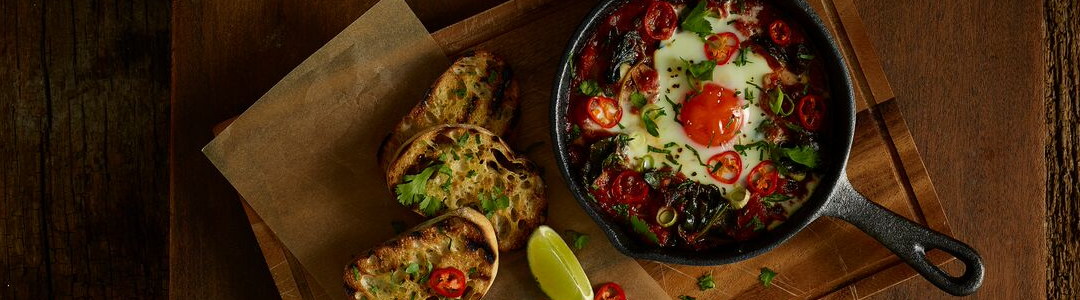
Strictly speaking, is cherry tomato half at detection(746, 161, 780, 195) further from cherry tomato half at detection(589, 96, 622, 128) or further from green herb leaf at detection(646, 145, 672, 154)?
cherry tomato half at detection(589, 96, 622, 128)

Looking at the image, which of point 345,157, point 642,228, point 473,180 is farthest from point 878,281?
point 345,157

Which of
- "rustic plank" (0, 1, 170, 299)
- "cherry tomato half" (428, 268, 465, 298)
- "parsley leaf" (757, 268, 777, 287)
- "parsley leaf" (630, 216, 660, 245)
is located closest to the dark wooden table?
"parsley leaf" (757, 268, 777, 287)

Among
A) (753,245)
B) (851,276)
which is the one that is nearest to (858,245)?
(851,276)

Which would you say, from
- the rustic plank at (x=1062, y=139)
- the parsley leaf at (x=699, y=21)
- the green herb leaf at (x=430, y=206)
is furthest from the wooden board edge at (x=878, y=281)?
the green herb leaf at (x=430, y=206)

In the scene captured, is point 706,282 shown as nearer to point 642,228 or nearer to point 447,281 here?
point 642,228

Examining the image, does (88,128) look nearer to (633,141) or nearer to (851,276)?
(633,141)

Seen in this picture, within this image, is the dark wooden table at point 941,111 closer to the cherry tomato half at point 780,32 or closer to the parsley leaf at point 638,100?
the cherry tomato half at point 780,32
